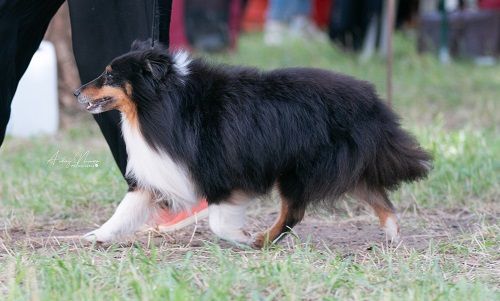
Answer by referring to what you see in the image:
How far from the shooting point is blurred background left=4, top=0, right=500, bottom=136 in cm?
762

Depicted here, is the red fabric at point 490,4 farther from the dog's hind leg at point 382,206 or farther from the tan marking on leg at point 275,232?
the tan marking on leg at point 275,232

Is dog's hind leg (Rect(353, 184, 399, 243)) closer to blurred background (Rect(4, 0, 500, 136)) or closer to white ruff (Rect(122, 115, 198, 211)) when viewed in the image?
white ruff (Rect(122, 115, 198, 211))

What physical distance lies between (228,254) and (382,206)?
87cm

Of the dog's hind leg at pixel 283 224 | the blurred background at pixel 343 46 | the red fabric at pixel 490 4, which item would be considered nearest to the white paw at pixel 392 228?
the dog's hind leg at pixel 283 224

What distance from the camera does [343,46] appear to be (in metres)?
11.1

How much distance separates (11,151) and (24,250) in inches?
111

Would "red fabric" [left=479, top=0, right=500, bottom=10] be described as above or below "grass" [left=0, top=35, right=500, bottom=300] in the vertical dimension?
above

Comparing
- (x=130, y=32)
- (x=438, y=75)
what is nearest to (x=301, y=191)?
(x=130, y=32)

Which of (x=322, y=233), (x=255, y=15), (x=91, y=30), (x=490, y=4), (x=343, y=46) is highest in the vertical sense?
(x=91, y=30)

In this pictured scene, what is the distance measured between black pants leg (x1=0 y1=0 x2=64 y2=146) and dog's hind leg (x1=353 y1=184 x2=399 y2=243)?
1.61 meters

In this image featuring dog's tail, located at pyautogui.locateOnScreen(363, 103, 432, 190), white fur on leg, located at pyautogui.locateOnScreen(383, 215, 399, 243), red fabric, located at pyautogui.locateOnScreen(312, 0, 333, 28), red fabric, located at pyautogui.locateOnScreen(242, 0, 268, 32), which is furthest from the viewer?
red fabric, located at pyautogui.locateOnScreen(242, 0, 268, 32)

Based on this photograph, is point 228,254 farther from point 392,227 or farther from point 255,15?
point 255,15

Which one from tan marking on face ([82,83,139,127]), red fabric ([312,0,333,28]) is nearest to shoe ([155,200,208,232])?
tan marking on face ([82,83,139,127])
